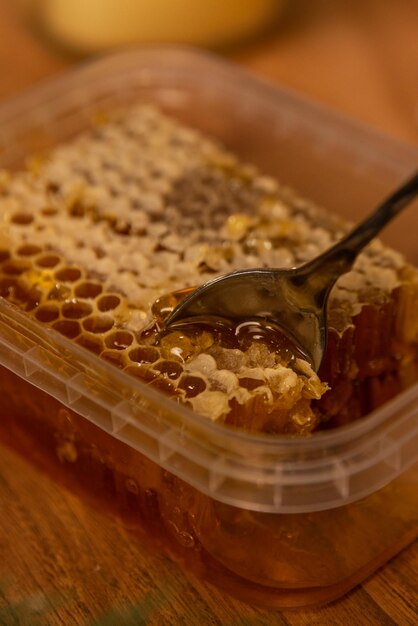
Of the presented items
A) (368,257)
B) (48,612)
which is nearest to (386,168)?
Answer: (368,257)

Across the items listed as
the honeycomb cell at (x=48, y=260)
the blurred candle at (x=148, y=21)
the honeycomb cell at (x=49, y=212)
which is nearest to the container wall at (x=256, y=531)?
the honeycomb cell at (x=48, y=260)

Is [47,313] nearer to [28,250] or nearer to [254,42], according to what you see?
[28,250]

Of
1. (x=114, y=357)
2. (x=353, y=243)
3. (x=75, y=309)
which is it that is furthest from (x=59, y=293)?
(x=353, y=243)

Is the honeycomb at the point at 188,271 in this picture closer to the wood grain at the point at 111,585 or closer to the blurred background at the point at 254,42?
the wood grain at the point at 111,585

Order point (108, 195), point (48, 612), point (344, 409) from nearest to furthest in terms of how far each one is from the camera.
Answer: point (48, 612) → point (344, 409) → point (108, 195)

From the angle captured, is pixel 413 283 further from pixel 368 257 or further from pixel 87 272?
pixel 87 272
